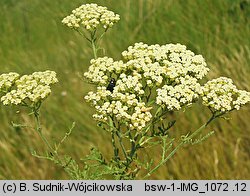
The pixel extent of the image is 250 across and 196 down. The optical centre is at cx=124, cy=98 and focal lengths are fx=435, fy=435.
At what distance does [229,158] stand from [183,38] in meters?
2.44

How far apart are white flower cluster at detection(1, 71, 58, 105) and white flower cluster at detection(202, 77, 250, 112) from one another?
1153 millimetres

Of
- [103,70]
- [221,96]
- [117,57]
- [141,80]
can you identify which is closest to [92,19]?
[103,70]

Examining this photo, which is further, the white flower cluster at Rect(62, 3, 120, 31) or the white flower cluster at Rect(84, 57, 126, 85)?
the white flower cluster at Rect(62, 3, 120, 31)

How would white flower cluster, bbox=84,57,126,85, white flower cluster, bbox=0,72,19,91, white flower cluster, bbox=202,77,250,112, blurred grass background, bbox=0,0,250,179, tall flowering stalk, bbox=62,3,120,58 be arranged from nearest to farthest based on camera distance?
white flower cluster, bbox=202,77,250,112 < white flower cluster, bbox=84,57,126,85 < white flower cluster, bbox=0,72,19,91 < tall flowering stalk, bbox=62,3,120,58 < blurred grass background, bbox=0,0,250,179

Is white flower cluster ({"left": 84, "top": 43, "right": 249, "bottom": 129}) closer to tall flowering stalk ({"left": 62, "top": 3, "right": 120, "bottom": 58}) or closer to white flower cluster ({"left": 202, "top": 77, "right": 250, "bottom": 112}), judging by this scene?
white flower cluster ({"left": 202, "top": 77, "right": 250, "bottom": 112})

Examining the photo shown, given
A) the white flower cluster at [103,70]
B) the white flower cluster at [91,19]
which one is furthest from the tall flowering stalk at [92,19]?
the white flower cluster at [103,70]

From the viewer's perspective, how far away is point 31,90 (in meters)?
3.23

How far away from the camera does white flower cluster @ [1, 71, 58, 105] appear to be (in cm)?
313

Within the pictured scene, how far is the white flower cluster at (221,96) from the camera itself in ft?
10.00

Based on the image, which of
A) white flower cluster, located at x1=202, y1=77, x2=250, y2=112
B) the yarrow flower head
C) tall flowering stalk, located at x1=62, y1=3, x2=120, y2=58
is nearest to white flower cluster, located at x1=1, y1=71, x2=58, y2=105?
the yarrow flower head

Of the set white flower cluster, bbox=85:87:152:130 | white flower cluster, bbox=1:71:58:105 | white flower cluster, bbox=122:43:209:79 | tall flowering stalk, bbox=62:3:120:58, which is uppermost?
tall flowering stalk, bbox=62:3:120:58

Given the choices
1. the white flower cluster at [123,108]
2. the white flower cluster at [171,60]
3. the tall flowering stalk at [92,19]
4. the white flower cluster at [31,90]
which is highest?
the tall flowering stalk at [92,19]

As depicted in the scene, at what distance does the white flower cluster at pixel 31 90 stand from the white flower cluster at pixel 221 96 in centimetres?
115

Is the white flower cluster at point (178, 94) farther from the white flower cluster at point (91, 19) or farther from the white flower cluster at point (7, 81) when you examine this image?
the white flower cluster at point (7, 81)
